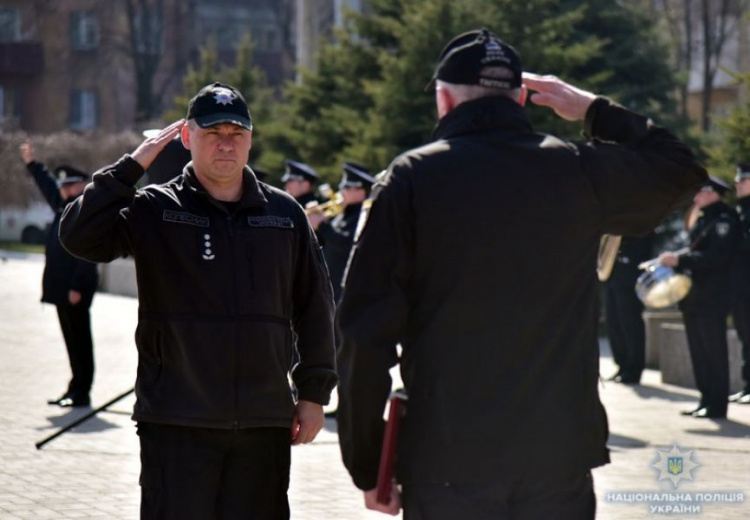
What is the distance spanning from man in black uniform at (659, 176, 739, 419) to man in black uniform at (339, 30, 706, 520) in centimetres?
835

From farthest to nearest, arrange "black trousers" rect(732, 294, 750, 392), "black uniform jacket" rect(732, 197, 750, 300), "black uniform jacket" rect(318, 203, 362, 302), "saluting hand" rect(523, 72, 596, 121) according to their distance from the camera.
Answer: "black trousers" rect(732, 294, 750, 392), "black uniform jacket" rect(732, 197, 750, 300), "black uniform jacket" rect(318, 203, 362, 302), "saluting hand" rect(523, 72, 596, 121)

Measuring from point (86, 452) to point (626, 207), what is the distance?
6486mm

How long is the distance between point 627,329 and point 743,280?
5.97 ft

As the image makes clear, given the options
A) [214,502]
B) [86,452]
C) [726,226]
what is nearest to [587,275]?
[214,502]

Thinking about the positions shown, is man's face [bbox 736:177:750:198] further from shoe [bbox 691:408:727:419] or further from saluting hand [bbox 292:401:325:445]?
saluting hand [bbox 292:401:325:445]

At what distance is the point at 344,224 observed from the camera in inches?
472

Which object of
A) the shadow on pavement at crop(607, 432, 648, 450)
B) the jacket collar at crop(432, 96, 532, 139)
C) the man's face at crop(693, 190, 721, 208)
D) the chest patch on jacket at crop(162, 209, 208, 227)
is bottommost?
the shadow on pavement at crop(607, 432, 648, 450)

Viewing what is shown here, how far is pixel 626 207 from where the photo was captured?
397cm

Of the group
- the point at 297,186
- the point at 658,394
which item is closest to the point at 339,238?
the point at 297,186

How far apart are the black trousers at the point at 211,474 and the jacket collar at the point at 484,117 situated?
57.3 inches

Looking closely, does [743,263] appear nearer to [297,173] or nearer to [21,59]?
[297,173]

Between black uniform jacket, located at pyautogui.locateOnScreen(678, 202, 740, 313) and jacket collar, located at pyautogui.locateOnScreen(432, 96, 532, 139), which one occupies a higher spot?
jacket collar, located at pyautogui.locateOnScreen(432, 96, 532, 139)

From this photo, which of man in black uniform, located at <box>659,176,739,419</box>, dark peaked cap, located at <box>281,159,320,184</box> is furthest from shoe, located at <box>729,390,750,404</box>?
dark peaked cap, located at <box>281,159,320,184</box>
